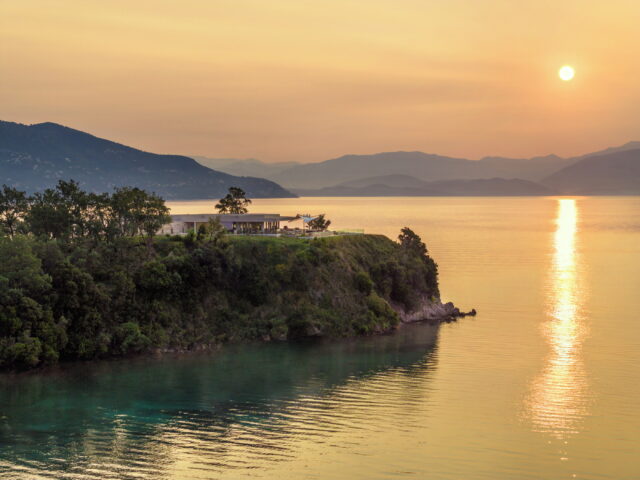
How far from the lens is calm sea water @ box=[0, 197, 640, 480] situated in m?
40.8

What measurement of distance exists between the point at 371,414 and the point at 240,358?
21.0m

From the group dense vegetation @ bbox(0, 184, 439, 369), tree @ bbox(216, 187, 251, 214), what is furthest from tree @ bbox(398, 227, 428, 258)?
tree @ bbox(216, 187, 251, 214)

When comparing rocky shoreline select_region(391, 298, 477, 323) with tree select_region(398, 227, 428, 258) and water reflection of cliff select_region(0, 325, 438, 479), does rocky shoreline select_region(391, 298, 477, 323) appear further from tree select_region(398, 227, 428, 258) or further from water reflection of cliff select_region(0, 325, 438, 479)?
water reflection of cliff select_region(0, 325, 438, 479)

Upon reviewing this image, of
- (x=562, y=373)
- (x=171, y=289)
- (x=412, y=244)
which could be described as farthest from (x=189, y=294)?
(x=562, y=373)

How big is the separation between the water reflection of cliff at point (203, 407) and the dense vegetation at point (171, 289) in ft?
11.3

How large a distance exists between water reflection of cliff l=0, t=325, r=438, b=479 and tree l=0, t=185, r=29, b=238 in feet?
87.5

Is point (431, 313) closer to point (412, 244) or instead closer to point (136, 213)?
point (412, 244)

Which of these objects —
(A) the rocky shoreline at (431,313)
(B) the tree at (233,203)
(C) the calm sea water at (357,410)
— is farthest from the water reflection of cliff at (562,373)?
(B) the tree at (233,203)

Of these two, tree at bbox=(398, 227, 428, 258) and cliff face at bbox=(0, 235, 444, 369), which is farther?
tree at bbox=(398, 227, 428, 258)

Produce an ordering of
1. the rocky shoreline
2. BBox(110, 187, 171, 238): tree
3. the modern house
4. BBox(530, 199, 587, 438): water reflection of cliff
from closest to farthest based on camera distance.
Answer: BBox(530, 199, 587, 438): water reflection of cliff, BBox(110, 187, 171, 238): tree, the rocky shoreline, the modern house

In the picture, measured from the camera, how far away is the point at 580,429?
155ft

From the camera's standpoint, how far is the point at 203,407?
52156 mm

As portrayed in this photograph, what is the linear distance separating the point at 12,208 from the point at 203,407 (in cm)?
4467

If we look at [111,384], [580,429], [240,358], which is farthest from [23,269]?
[580,429]
